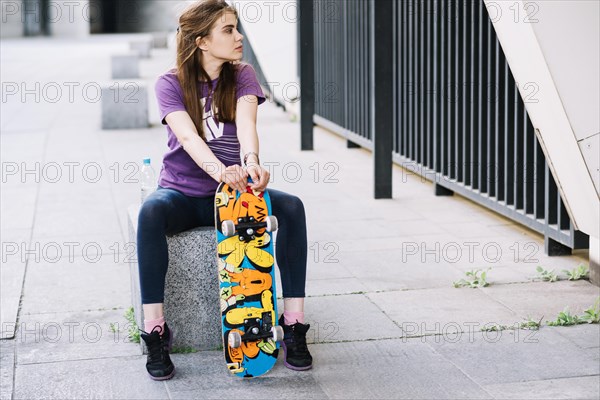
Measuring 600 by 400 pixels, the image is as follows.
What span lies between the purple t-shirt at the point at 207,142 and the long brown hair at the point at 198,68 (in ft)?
0.10

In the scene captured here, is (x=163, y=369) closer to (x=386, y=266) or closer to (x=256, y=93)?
(x=256, y=93)

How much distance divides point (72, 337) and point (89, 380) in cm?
69

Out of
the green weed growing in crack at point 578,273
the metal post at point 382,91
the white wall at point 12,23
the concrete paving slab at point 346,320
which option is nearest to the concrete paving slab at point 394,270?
the concrete paving slab at point 346,320

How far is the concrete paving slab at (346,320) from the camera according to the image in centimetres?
521

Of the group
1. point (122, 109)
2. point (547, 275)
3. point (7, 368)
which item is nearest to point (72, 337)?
point (7, 368)

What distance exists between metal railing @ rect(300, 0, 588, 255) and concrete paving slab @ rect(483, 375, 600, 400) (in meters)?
2.12

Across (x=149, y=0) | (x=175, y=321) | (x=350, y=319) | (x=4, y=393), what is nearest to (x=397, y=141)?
(x=350, y=319)

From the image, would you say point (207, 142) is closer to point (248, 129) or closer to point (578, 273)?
point (248, 129)

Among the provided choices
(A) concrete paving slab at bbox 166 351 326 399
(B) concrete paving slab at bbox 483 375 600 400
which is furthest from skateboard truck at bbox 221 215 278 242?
(B) concrete paving slab at bbox 483 375 600 400

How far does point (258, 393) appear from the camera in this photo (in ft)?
14.6

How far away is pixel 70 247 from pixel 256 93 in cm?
292

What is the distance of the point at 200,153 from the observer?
4727mm

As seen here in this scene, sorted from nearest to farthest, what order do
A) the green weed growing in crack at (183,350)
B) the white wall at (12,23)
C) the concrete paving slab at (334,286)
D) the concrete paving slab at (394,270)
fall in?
the green weed growing in crack at (183,350) → the concrete paving slab at (334,286) → the concrete paving slab at (394,270) → the white wall at (12,23)

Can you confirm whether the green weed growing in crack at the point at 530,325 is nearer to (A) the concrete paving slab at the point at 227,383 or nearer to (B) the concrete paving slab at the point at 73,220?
(A) the concrete paving slab at the point at 227,383
